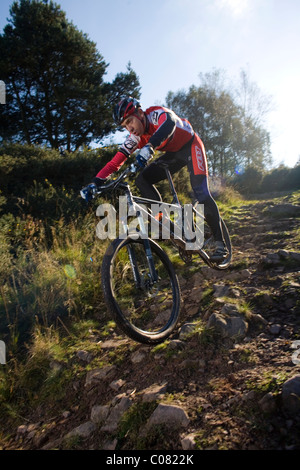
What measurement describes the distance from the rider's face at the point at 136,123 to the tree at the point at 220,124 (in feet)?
84.4

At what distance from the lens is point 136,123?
325 cm

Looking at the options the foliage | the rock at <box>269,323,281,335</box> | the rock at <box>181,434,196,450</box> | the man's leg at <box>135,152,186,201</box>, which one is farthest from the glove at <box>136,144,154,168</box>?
the foliage

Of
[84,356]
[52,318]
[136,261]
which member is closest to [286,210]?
[136,261]

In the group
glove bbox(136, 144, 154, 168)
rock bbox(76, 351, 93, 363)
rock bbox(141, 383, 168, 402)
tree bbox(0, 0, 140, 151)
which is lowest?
rock bbox(76, 351, 93, 363)

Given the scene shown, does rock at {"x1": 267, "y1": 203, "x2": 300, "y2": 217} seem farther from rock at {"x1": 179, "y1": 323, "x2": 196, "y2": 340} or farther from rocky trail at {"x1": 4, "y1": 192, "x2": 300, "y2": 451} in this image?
rock at {"x1": 179, "y1": 323, "x2": 196, "y2": 340}

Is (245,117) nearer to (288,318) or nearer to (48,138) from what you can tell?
(48,138)

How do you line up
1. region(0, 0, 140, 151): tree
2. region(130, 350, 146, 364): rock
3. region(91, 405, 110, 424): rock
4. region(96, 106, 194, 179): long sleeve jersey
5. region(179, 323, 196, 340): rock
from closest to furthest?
region(91, 405, 110, 424): rock → region(130, 350, 146, 364): rock → region(179, 323, 196, 340): rock → region(96, 106, 194, 179): long sleeve jersey → region(0, 0, 140, 151): tree

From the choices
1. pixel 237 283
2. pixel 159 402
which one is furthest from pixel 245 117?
pixel 159 402

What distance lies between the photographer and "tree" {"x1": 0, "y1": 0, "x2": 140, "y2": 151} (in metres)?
14.0

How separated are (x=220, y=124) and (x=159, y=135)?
28.0 m

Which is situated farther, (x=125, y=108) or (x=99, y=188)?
(x=125, y=108)

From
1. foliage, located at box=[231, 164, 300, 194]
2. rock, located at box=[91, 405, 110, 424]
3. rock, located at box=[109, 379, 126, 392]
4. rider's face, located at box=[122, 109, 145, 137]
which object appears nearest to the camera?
rock, located at box=[91, 405, 110, 424]

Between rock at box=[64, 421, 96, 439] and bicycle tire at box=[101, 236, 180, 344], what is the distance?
639 mm

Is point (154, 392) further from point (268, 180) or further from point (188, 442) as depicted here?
point (268, 180)
